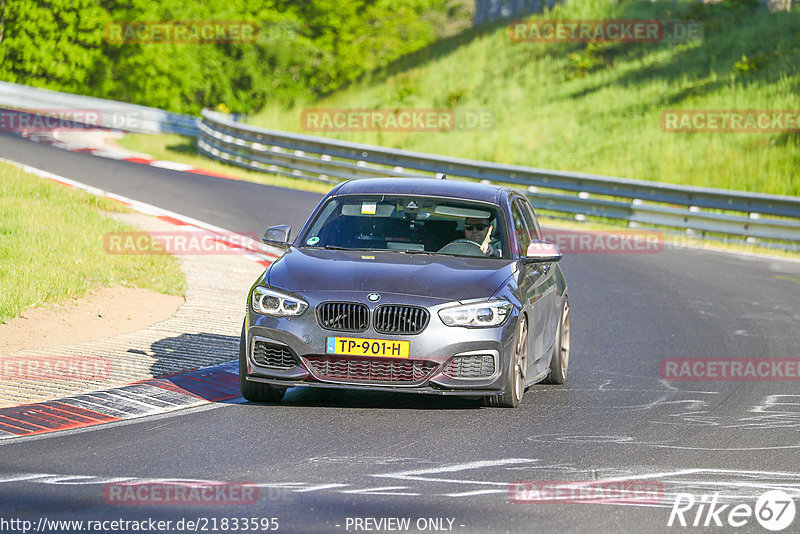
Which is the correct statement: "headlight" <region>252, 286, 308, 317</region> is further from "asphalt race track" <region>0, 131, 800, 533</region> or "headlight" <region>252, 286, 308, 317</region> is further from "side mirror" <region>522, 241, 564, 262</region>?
"side mirror" <region>522, 241, 564, 262</region>

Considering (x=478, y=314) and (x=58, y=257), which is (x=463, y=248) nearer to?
(x=478, y=314)

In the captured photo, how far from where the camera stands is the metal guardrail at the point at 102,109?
4222cm

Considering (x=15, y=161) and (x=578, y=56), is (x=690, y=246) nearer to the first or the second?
(x=15, y=161)

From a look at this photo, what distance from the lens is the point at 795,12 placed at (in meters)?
41.2

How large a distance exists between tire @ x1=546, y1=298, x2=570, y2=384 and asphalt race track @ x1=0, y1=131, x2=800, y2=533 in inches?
7.9

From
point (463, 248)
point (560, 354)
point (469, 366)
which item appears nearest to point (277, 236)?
point (463, 248)

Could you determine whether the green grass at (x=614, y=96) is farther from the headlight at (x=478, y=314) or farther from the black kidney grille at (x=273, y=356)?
the black kidney grille at (x=273, y=356)

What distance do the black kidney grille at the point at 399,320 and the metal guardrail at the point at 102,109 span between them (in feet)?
113

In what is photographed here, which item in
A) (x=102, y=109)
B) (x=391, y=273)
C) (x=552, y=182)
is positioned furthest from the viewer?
(x=102, y=109)

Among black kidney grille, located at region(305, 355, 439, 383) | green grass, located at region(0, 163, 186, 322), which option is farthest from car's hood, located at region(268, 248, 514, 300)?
green grass, located at region(0, 163, 186, 322)

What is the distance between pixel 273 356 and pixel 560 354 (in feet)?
9.30

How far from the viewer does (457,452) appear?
748 centimetres

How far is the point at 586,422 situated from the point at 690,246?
591 inches

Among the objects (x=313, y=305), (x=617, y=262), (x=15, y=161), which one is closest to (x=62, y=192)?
(x=15, y=161)
